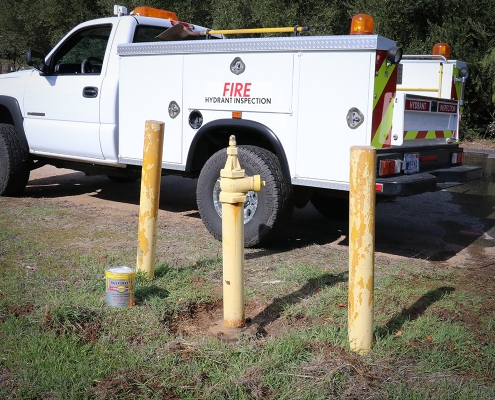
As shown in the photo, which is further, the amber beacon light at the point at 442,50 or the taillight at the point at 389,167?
the amber beacon light at the point at 442,50

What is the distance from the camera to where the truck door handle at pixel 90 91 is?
22.5 ft

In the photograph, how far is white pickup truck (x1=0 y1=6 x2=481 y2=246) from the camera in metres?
5.07

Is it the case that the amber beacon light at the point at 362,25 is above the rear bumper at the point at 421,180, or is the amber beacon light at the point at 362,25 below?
above

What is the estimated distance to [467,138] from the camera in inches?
691

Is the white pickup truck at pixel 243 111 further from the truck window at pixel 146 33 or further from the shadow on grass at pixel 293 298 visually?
the shadow on grass at pixel 293 298

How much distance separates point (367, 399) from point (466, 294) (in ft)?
6.19

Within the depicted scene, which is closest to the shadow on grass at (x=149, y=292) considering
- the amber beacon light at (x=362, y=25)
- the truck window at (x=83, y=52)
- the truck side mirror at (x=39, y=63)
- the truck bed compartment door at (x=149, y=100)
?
the truck bed compartment door at (x=149, y=100)

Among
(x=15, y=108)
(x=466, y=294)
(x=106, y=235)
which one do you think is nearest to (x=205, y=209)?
(x=106, y=235)

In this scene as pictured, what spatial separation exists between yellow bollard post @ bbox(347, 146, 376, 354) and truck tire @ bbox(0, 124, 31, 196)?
5.39 m

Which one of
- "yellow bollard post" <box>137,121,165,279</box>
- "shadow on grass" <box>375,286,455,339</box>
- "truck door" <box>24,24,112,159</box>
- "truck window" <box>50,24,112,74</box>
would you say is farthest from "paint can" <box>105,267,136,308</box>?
"truck window" <box>50,24,112,74</box>

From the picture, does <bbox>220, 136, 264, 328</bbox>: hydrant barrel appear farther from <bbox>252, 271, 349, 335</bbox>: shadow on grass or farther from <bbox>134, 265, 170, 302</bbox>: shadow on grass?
<bbox>134, 265, 170, 302</bbox>: shadow on grass

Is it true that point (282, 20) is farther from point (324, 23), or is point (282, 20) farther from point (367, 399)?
point (367, 399)

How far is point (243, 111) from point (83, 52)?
276 centimetres

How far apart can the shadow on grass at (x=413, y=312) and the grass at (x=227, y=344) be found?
0.04 feet
